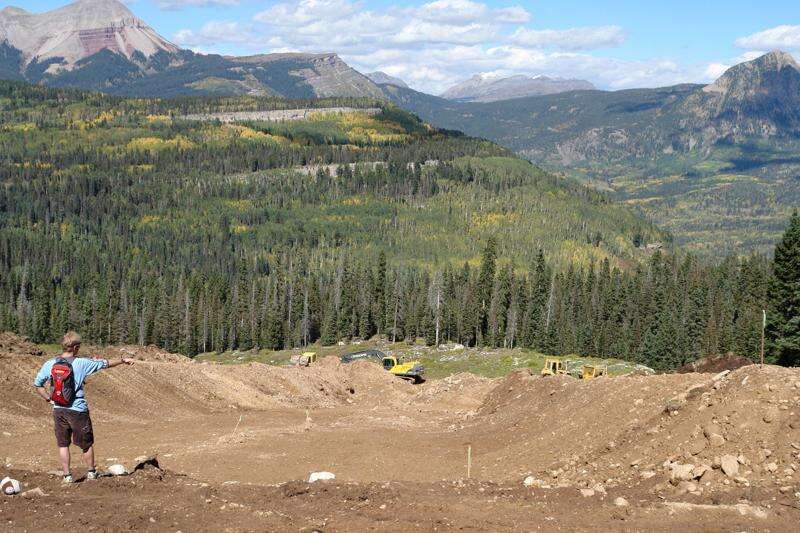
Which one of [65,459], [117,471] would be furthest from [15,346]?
[65,459]

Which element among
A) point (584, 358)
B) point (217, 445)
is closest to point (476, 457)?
point (217, 445)

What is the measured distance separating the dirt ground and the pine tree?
104ft

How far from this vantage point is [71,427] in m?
22.2

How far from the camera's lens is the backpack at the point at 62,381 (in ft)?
71.1

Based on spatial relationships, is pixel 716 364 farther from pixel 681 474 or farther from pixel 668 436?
pixel 681 474

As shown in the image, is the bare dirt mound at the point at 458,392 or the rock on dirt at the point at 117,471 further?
the bare dirt mound at the point at 458,392

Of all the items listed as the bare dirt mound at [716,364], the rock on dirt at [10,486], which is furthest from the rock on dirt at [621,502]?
the bare dirt mound at [716,364]

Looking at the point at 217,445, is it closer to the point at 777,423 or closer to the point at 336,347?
the point at 777,423

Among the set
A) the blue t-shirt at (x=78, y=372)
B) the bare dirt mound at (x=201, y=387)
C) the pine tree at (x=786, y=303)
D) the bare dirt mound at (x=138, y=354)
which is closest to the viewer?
the blue t-shirt at (x=78, y=372)

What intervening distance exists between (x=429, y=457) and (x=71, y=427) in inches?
606

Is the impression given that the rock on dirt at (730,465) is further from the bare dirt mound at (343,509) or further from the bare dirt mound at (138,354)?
the bare dirt mound at (138,354)

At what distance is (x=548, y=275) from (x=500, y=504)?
124551mm

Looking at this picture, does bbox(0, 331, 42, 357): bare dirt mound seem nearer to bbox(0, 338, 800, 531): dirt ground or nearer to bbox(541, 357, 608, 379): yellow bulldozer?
bbox(0, 338, 800, 531): dirt ground

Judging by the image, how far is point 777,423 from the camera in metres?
25.0
